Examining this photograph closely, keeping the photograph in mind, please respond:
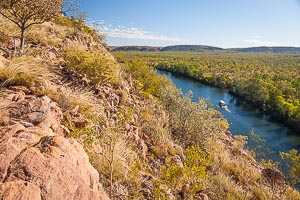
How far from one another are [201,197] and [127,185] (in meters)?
2.29

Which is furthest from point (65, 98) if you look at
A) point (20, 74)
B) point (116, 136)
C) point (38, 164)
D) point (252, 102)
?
point (252, 102)

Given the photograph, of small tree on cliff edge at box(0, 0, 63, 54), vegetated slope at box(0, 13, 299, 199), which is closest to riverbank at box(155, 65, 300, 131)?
vegetated slope at box(0, 13, 299, 199)

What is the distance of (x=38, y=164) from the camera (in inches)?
102

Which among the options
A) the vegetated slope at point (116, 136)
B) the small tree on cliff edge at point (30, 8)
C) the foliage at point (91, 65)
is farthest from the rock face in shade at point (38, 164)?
the foliage at point (91, 65)

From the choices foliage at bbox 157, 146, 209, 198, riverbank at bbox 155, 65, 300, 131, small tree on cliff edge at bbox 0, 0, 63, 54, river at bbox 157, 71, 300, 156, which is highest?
small tree on cliff edge at bbox 0, 0, 63, 54

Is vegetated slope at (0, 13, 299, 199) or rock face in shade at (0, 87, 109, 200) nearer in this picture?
rock face in shade at (0, 87, 109, 200)

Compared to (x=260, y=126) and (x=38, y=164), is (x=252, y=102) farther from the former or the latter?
(x=38, y=164)

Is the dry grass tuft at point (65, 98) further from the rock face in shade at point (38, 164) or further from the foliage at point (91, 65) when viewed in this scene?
the foliage at point (91, 65)

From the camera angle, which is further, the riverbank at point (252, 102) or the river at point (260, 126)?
the riverbank at point (252, 102)

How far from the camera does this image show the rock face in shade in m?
2.35

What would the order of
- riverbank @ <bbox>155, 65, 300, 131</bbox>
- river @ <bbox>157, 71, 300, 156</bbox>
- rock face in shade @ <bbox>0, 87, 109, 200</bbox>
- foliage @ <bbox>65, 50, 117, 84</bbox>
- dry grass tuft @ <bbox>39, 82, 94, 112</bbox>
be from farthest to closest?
riverbank @ <bbox>155, 65, 300, 131</bbox>
river @ <bbox>157, 71, 300, 156</bbox>
foliage @ <bbox>65, 50, 117, 84</bbox>
dry grass tuft @ <bbox>39, 82, 94, 112</bbox>
rock face in shade @ <bbox>0, 87, 109, 200</bbox>

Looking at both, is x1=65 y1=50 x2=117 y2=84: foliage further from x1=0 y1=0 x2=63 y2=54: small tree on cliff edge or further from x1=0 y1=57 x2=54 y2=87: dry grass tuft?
x1=0 y1=57 x2=54 y2=87: dry grass tuft

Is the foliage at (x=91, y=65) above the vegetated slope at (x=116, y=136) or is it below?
above

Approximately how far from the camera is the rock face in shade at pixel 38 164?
2350mm
